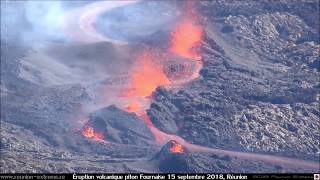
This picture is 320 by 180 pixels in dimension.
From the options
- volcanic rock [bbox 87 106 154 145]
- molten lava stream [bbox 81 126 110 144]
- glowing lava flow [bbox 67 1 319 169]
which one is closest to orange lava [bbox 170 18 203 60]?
glowing lava flow [bbox 67 1 319 169]

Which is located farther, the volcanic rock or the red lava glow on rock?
the red lava glow on rock

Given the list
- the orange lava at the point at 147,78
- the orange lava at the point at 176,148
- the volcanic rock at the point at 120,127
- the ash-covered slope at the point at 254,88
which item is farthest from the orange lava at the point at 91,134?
the orange lava at the point at 147,78

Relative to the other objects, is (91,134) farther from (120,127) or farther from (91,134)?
(120,127)

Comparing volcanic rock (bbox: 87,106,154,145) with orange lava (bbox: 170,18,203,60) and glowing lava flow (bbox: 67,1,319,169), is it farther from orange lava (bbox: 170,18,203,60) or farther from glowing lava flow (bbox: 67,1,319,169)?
orange lava (bbox: 170,18,203,60)

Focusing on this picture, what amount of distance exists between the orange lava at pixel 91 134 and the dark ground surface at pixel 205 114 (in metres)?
0.78

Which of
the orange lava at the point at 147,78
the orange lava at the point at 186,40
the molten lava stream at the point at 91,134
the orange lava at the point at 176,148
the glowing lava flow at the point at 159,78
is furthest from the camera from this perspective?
the orange lava at the point at 186,40

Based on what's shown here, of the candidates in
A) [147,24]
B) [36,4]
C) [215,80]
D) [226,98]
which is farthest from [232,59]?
[36,4]

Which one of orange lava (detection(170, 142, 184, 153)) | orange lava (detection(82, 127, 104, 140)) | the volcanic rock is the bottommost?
orange lava (detection(82, 127, 104, 140))

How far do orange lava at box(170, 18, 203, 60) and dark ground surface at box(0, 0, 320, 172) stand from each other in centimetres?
97

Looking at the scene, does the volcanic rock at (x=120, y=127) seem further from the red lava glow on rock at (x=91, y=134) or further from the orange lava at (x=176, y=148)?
the orange lava at (x=176, y=148)

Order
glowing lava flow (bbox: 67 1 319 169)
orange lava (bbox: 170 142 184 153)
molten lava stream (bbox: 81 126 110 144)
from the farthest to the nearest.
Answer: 1. molten lava stream (bbox: 81 126 110 144)
2. glowing lava flow (bbox: 67 1 319 169)
3. orange lava (bbox: 170 142 184 153)

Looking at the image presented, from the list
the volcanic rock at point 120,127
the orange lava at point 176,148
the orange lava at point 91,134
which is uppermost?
the orange lava at point 176,148

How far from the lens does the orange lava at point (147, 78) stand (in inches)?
1565

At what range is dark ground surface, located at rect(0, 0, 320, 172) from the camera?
2998cm
